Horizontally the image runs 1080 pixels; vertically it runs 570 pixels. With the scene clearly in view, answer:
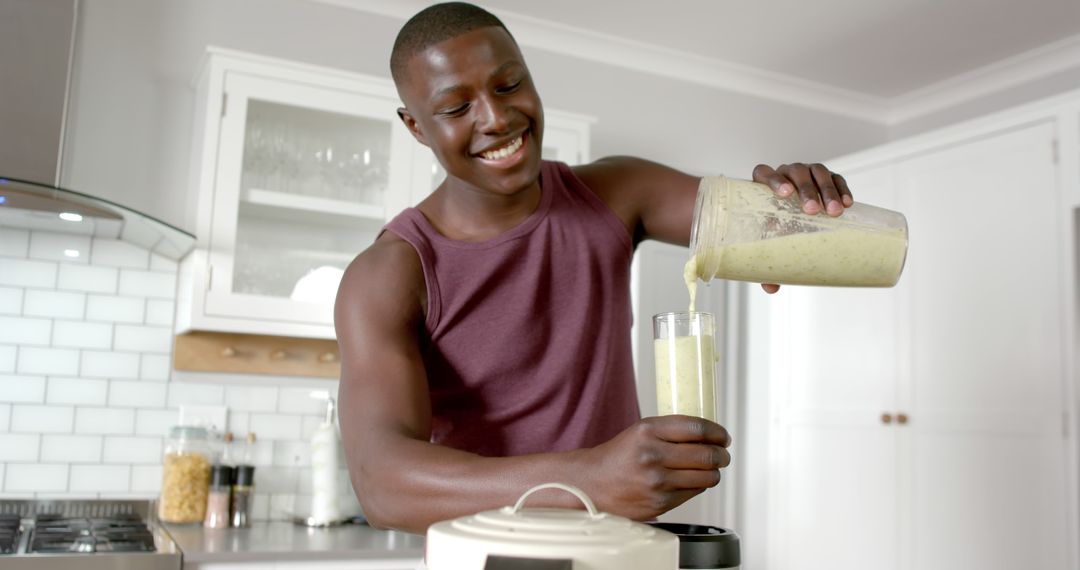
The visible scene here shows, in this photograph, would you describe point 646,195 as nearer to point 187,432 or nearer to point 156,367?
point 187,432

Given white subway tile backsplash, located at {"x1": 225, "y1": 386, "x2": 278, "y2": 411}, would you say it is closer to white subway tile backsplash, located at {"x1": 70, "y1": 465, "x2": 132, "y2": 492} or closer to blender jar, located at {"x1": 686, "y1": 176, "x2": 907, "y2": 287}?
white subway tile backsplash, located at {"x1": 70, "y1": 465, "x2": 132, "y2": 492}

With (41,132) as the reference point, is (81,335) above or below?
below

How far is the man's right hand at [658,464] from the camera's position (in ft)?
2.39

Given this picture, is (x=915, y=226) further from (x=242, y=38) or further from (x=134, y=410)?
(x=134, y=410)

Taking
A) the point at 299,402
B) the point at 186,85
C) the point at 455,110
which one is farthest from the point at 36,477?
the point at 455,110

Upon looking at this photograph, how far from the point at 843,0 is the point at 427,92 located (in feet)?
7.65

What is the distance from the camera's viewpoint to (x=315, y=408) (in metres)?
2.95

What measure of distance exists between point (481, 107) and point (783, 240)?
0.41 metres

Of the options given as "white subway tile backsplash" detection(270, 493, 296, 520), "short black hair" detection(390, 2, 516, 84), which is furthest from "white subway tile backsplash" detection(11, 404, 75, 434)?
"short black hair" detection(390, 2, 516, 84)

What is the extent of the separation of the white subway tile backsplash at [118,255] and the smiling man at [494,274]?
1650 mm

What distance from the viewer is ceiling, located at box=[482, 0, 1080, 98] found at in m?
3.25

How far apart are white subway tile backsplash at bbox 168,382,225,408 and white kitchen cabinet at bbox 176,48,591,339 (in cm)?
18

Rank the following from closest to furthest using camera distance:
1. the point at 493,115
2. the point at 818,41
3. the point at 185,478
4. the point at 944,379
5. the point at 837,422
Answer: the point at 493,115, the point at 185,478, the point at 944,379, the point at 837,422, the point at 818,41

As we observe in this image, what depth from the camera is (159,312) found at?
2787mm
